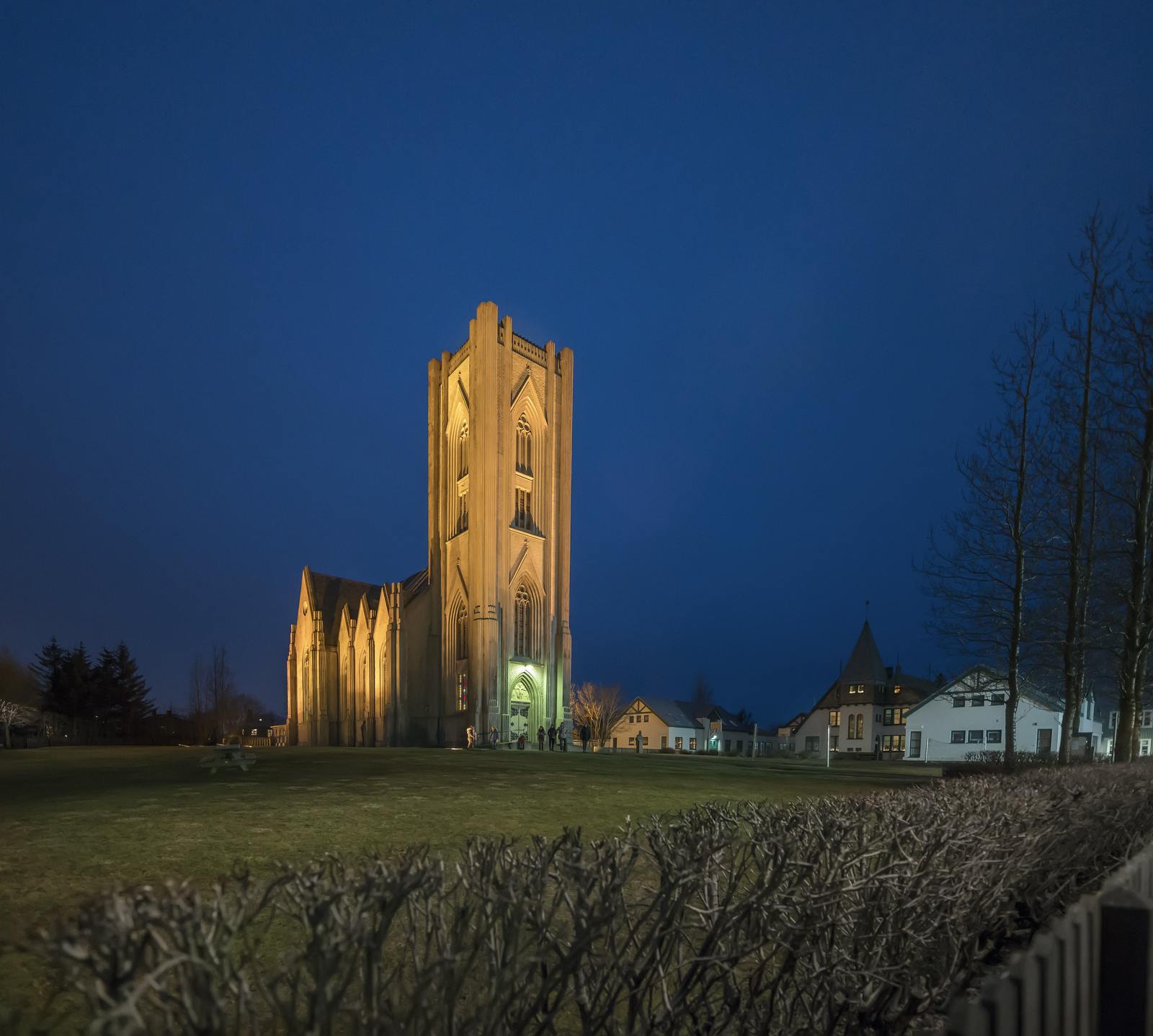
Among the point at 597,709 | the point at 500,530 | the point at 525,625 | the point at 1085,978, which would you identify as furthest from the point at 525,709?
the point at 1085,978

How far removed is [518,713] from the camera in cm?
5031

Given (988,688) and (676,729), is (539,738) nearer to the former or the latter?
(988,688)

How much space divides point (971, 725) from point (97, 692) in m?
72.3

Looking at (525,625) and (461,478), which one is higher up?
(461,478)

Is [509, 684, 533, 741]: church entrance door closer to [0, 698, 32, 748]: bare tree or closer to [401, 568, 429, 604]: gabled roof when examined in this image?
[401, 568, 429, 604]: gabled roof

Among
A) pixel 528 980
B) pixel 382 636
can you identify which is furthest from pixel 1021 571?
pixel 382 636

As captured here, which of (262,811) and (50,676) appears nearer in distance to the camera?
(262,811)

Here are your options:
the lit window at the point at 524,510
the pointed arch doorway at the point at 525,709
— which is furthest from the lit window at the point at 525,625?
the lit window at the point at 524,510

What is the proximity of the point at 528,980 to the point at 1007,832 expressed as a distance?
152 inches

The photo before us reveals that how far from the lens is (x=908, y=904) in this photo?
3.63 metres

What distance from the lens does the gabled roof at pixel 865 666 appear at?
233ft

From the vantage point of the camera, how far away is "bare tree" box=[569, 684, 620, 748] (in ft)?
245

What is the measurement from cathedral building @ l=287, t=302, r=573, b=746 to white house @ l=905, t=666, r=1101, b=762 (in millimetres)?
27557

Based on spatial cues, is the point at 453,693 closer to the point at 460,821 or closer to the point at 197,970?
the point at 460,821
